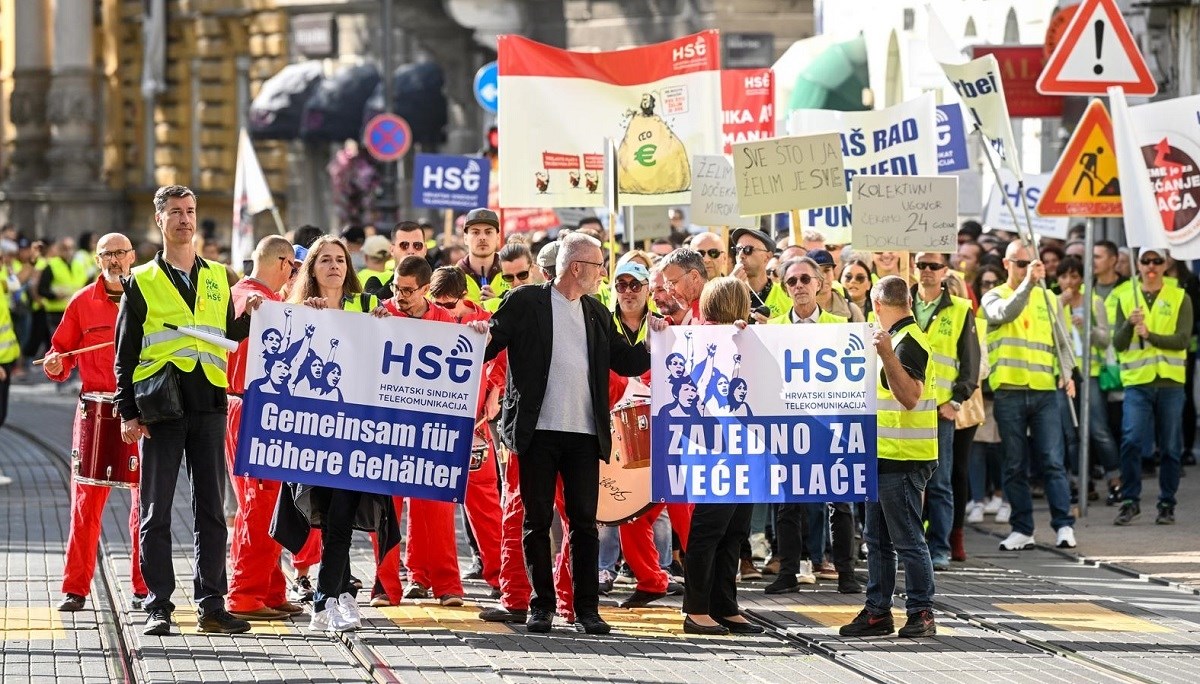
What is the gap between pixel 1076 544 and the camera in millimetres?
14953

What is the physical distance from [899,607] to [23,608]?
4374 mm

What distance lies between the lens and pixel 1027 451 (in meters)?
15.4

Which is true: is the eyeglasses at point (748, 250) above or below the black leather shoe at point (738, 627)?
above

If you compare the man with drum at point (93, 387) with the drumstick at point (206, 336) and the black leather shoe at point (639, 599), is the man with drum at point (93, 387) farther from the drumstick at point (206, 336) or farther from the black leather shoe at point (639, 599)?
the black leather shoe at point (639, 599)

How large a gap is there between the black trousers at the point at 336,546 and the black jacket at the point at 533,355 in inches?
31.7

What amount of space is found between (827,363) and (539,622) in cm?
182

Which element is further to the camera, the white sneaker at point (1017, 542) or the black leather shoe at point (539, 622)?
the white sneaker at point (1017, 542)

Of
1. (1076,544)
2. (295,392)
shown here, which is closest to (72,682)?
(295,392)

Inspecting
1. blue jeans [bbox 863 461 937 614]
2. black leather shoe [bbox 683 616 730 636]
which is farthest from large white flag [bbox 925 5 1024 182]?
black leather shoe [bbox 683 616 730 636]

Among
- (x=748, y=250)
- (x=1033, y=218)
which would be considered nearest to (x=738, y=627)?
(x=748, y=250)

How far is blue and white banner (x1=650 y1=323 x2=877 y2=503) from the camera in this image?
38.1 ft

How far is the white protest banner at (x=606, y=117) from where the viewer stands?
16109 mm

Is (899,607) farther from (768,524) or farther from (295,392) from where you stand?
(295,392)

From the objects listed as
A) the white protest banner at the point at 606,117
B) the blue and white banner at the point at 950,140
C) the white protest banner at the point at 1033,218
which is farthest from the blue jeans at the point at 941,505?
the white protest banner at the point at 1033,218
